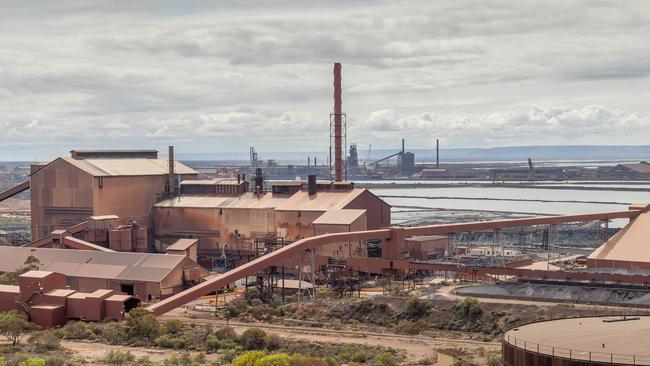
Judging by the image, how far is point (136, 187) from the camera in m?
85.0

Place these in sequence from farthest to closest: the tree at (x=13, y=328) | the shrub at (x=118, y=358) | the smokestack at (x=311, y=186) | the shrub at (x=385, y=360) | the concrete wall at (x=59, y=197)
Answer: the concrete wall at (x=59, y=197) → the smokestack at (x=311, y=186) → the tree at (x=13, y=328) → the shrub at (x=118, y=358) → the shrub at (x=385, y=360)

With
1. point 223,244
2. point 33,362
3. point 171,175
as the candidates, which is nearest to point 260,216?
point 223,244

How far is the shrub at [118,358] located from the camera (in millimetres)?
40844

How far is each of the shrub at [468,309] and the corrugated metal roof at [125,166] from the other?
142ft

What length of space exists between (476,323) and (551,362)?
855 inches

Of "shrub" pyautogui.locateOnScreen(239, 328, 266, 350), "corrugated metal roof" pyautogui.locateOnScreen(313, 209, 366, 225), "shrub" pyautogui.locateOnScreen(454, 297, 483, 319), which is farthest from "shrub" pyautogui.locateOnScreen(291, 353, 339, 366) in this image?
"corrugated metal roof" pyautogui.locateOnScreen(313, 209, 366, 225)

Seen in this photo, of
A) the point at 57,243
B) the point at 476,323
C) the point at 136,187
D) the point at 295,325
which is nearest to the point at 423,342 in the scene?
the point at 476,323

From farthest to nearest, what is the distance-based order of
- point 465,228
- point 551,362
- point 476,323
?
1. point 465,228
2. point 476,323
3. point 551,362

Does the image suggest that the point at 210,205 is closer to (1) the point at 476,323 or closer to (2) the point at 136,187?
(2) the point at 136,187

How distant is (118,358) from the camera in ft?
135

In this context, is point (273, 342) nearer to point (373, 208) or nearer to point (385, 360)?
point (385, 360)

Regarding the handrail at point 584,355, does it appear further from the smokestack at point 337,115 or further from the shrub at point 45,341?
the smokestack at point 337,115

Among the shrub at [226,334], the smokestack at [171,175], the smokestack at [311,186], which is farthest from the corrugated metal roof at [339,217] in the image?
the shrub at [226,334]

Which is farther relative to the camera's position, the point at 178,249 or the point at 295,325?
the point at 178,249
